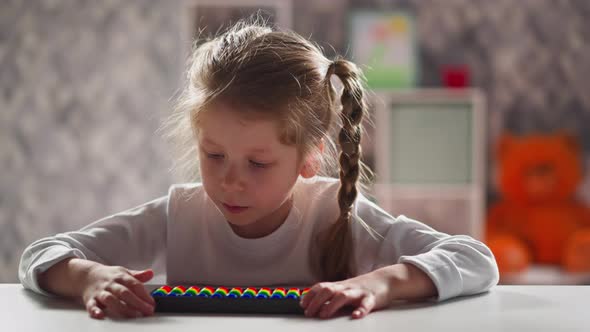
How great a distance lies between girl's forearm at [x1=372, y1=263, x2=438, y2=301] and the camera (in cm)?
81

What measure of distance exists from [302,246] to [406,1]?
2.76 m

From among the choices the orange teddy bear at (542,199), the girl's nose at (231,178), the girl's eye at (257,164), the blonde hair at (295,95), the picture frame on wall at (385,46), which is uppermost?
the picture frame on wall at (385,46)

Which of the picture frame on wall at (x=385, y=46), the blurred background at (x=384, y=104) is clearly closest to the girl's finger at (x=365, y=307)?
the blurred background at (x=384, y=104)

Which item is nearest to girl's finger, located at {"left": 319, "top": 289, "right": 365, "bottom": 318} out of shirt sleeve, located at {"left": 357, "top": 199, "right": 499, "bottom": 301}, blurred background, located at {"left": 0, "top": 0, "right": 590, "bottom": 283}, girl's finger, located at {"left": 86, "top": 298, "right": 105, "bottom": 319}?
shirt sleeve, located at {"left": 357, "top": 199, "right": 499, "bottom": 301}

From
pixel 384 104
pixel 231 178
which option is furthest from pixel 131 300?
pixel 384 104

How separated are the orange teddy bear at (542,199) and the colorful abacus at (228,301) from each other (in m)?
2.77

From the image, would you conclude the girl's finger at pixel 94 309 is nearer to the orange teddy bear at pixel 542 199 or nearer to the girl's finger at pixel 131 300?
the girl's finger at pixel 131 300

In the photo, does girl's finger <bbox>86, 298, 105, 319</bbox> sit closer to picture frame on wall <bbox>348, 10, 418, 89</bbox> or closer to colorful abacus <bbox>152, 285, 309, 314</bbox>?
colorful abacus <bbox>152, 285, 309, 314</bbox>

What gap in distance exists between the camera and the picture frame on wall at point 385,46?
141 inches

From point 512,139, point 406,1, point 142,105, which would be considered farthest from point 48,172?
point 512,139

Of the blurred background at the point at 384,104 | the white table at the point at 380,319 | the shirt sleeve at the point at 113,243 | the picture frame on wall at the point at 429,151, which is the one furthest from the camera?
the picture frame on wall at the point at 429,151

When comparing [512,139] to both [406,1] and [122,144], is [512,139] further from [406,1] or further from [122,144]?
[122,144]

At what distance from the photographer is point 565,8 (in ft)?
12.1

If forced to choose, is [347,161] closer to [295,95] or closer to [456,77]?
[295,95]
